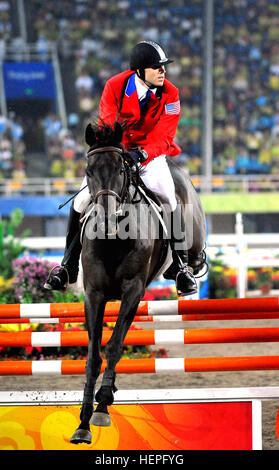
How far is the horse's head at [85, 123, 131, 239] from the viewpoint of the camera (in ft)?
11.9

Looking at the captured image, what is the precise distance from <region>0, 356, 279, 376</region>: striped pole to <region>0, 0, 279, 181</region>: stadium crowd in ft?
60.7

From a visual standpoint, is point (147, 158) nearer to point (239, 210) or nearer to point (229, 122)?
point (239, 210)

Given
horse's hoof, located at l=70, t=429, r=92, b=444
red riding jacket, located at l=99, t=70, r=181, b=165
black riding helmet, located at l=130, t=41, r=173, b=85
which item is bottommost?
horse's hoof, located at l=70, t=429, r=92, b=444

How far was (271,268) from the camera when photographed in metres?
13.3

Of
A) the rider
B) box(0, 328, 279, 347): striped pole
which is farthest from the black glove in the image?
box(0, 328, 279, 347): striped pole

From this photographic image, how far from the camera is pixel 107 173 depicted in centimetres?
373

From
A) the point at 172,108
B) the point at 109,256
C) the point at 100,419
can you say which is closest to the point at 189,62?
Answer: the point at 172,108

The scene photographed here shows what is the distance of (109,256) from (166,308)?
75cm

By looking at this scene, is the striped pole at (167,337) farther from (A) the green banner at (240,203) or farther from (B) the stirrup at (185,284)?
(A) the green banner at (240,203)

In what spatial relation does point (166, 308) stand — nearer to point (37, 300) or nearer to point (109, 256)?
point (109, 256)

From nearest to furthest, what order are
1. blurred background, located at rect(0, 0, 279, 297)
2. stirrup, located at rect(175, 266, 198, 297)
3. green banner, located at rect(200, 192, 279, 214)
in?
stirrup, located at rect(175, 266, 198, 297) < green banner, located at rect(200, 192, 279, 214) < blurred background, located at rect(0, 0, 279, 297)

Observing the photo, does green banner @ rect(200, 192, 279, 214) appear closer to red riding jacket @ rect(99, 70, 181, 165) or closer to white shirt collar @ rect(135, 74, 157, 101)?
red riding jacket @ rect(99, 70, 181, 165)

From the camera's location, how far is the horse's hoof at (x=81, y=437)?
A: 142 inches
